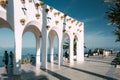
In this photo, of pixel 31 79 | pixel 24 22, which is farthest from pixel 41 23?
pixel 31 79

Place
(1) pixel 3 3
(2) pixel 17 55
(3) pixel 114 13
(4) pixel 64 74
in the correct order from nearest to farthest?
(3) pixel 114 13 → (1) pixel 3 3 → (2) pixel 17 55 → (4) pixel 64 74

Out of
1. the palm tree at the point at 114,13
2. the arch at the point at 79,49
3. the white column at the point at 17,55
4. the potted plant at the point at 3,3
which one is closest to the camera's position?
the palm tree at the point at 114,13

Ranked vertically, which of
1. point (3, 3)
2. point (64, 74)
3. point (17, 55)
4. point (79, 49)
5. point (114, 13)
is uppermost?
point (3, 3)

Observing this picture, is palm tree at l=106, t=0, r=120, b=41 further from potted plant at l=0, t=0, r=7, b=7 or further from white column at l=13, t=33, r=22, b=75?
potted plant at l=0, t=0, r=7, b=7

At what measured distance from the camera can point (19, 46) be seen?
590 inches

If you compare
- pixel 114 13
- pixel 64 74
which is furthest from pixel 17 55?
pixel 114 13

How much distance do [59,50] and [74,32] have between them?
532cm

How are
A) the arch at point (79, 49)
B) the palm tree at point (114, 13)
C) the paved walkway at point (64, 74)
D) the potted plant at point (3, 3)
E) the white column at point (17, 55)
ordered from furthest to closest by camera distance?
the arch at point (79, 49) < the white column at point (17, 55) < the potted plant at point (3, 3) < the paved walkway at point (64, 74) < the palm tree at point (114, 13)

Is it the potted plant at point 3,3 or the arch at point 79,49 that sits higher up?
the potted plant at point 3,3

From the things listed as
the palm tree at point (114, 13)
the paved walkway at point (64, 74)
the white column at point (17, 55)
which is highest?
the palm tree at point (114, 13)

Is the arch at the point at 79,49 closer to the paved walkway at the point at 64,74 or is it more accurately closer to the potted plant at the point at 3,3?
the paved walkway at the point at 64,74

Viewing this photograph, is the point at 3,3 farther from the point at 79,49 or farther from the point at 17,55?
the point at 79,49

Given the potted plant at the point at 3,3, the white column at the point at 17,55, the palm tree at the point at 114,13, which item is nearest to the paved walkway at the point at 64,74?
the white column at the point at 17,55

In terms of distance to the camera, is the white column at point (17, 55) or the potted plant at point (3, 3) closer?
the potted plant at point (3, 3)
